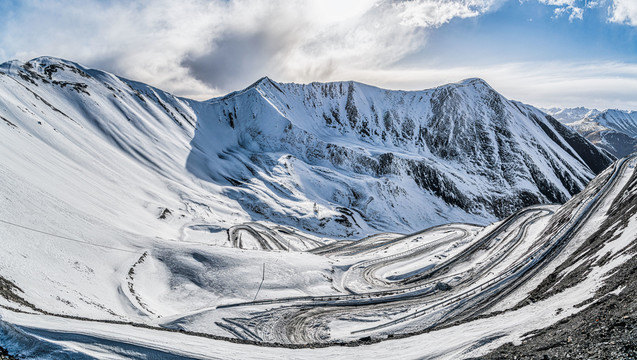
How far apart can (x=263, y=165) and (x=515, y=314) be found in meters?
105

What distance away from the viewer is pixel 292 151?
137 m

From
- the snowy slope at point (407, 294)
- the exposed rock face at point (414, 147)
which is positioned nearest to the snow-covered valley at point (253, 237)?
the snowy slope at point (407, 294)

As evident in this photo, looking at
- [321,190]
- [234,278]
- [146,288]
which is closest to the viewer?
[146,288]

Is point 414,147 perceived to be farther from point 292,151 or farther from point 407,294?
point 407,294

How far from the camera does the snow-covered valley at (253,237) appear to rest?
16.7 m

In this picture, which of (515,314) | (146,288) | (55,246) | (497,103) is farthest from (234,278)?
(497,103)

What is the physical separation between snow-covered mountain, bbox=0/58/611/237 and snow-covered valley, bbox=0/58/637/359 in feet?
2.49

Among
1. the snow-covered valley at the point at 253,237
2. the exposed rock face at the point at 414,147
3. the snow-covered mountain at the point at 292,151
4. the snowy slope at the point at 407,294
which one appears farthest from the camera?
the exposed rock face at the point at 414,147

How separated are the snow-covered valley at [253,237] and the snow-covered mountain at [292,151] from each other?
0.76 metres

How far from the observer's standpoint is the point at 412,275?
131 feet

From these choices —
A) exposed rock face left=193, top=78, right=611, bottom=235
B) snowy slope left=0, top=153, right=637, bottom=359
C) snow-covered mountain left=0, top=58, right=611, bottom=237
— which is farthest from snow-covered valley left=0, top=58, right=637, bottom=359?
exposed rock face left=193, top=78, right=611, bottom=235

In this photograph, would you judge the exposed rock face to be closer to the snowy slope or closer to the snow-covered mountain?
the snow-covered mountain

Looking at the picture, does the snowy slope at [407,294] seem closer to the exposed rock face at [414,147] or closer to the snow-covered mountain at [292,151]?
the snow-covered mountain at [292,151]

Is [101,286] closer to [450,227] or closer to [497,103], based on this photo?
[450,227]
